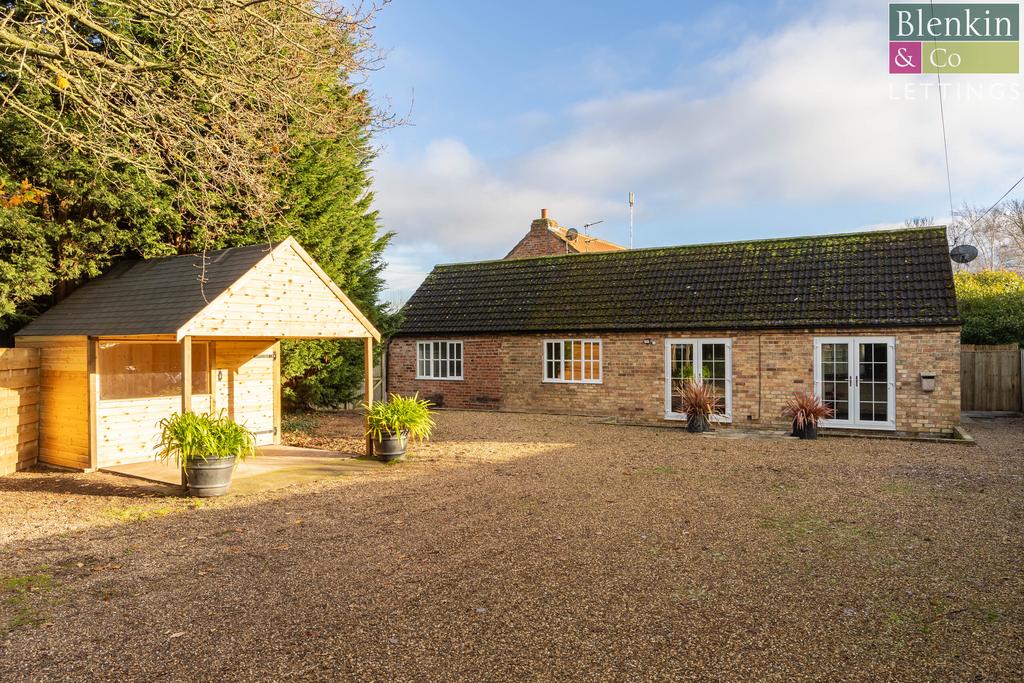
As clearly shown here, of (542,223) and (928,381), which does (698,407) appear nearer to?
(928,381)

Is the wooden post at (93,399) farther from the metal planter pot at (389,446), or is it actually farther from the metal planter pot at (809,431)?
the metal planter pot at (809,431)

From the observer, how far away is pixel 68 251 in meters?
12.3

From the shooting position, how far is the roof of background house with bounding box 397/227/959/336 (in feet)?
51.7

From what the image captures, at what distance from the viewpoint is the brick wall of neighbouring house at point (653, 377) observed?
1489 centimetres

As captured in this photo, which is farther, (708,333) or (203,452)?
(708,333)

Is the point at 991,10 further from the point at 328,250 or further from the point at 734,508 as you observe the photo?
the point at 328,250

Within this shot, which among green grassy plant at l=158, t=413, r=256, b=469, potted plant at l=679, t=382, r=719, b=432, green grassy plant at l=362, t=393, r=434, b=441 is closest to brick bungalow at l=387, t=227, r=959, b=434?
potted plant at l=679, t=382, r=719, b=432

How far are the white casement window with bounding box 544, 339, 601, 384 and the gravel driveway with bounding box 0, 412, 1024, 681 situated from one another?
815 centimetres

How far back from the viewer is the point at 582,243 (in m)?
34.7

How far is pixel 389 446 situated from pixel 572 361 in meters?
8.60

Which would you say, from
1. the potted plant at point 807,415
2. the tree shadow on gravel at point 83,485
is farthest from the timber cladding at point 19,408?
the potted plant at point 807,415

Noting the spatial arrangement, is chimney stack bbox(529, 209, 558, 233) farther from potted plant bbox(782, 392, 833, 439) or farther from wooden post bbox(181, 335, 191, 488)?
wooden post bbox(181, 335, 191, 488)

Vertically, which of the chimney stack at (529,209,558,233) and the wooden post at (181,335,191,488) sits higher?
the chimney stack at (529,209,558,233)

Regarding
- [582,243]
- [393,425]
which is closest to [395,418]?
[393,425]
